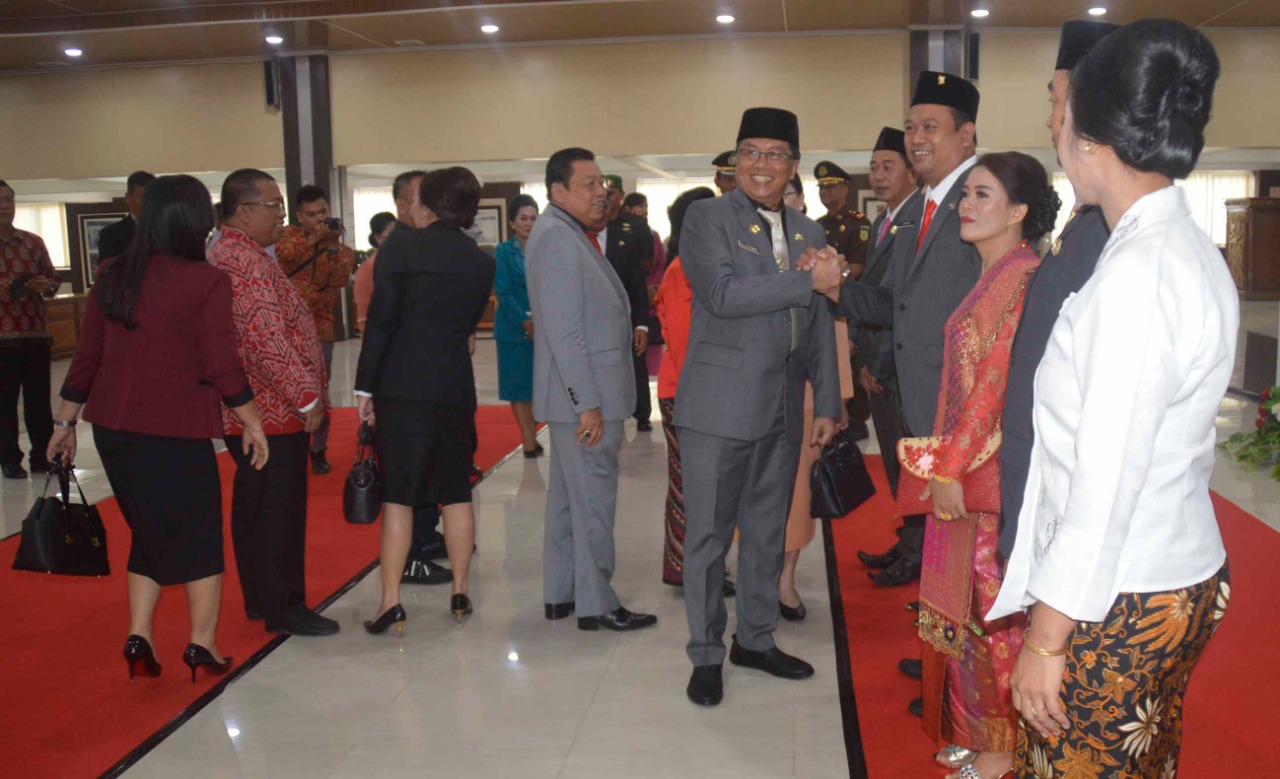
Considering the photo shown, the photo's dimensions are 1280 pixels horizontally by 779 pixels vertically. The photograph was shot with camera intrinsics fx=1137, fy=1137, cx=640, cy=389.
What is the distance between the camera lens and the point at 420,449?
3725 mm

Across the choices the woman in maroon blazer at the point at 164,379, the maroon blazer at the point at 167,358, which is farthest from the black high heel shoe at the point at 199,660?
the maroon blazer at the point at 167,358

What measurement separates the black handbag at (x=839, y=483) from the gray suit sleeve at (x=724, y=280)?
26.0 inches

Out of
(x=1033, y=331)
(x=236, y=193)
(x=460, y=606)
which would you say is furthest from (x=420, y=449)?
(x=1033, y=331)

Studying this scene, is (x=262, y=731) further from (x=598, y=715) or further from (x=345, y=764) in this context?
(x=598, y=715)

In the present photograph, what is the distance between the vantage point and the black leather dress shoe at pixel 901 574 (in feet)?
13.9

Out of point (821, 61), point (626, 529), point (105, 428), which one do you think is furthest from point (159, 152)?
point (105, 428)

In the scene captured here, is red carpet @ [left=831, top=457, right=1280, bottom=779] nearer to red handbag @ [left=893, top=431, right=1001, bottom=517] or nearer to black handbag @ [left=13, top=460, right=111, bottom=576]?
red handbag @ [left=893, top=431, right=1001, bottom=517]

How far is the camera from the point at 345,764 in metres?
2.86

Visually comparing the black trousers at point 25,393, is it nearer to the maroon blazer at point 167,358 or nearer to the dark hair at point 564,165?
the maroon blazer at point 167,358

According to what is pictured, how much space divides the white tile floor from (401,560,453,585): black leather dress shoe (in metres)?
0.08

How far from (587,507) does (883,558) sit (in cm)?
130

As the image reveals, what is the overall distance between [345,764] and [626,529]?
2.46 meters

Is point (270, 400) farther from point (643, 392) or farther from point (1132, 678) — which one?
point (643, 392)

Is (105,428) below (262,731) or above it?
above
